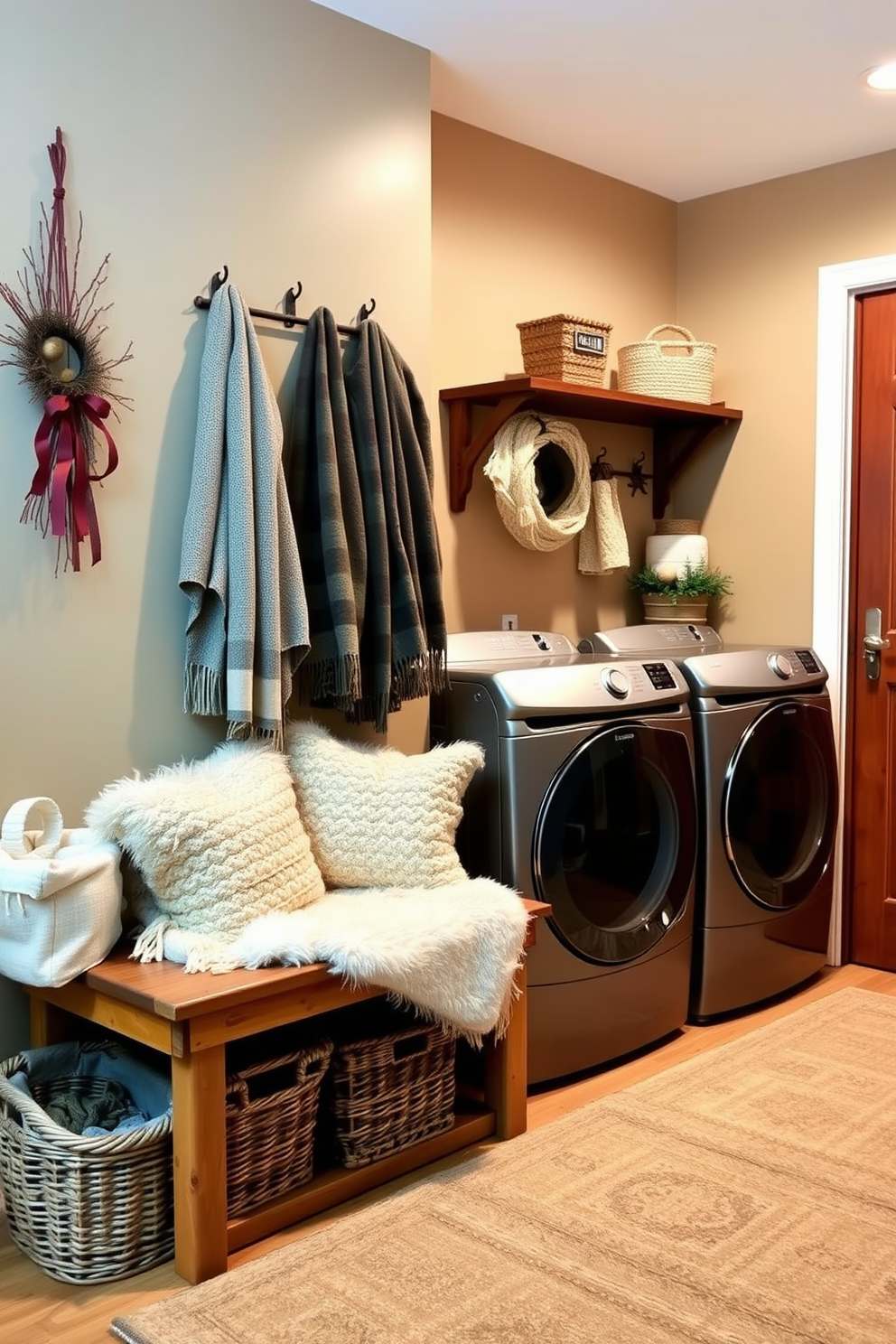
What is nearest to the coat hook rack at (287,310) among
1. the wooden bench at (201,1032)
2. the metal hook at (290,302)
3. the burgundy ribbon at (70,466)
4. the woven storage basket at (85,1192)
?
the metal hook at (290,302)

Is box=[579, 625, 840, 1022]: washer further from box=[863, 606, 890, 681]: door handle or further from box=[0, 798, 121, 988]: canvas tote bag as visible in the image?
box=[0, 798, 121, 988]: canvas tote bag

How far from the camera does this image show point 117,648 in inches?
89.7

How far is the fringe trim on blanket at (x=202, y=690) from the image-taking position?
2309 mm

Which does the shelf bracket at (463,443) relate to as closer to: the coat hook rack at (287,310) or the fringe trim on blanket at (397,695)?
the coat hook rack at (287,310)

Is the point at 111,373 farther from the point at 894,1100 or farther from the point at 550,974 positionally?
the point at 894,1100

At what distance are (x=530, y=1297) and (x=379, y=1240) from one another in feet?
0.93

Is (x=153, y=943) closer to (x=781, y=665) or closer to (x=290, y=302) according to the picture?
(x=290, y=302)

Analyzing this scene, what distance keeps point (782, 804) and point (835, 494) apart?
0.93 m

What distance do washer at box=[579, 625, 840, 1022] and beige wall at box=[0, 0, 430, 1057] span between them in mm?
1199

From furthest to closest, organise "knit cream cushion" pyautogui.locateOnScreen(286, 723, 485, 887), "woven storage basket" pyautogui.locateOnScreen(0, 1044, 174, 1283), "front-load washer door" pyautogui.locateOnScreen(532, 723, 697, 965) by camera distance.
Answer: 1. "front-load washer door" pyautogui.locateOnScreen(532, 723, 697, 965)
2. "knit cream cushion" pyautogui.locateOnScreen(286, 723, 485, 887)
3. "woven storage basket" pyautogui.locateOnScreen(0, 1044, 174, 1283)

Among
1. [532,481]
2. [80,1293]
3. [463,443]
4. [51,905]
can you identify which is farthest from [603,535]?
[80,1293]

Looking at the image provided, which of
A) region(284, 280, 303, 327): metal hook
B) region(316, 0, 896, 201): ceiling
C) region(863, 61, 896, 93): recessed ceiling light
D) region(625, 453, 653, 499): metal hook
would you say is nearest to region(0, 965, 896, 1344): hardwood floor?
region(284, 280, 303, 327): metal hook

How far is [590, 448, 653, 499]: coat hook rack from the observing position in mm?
3592

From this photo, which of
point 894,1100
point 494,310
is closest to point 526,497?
point 494,310
